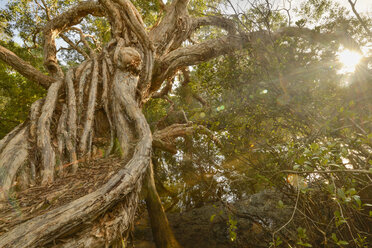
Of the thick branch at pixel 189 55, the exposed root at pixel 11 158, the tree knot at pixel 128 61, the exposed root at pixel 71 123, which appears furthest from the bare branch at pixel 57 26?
the exposed root at pixel 11 158

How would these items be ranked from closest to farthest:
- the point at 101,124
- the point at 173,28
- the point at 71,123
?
1. the point at 71,123
2. the point at 101,124
3. the point at 173,28

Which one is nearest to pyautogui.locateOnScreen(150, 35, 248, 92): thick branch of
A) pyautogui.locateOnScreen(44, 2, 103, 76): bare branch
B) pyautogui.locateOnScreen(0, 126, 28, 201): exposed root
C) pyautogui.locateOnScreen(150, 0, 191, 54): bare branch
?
pyautogui.locateOnScreen(150, 0, 191, 54): bare branch

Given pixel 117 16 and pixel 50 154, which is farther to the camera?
pixel 117 16

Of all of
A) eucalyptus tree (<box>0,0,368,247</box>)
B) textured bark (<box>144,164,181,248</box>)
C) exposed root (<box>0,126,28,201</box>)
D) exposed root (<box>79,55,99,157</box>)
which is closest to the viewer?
eucalyptus tree (<box>0,0,368,247</box>)

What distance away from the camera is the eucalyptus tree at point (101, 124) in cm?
115

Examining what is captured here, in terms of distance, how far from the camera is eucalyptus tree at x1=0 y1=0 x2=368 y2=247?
1146 mm

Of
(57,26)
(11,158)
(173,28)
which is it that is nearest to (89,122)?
(11,158)

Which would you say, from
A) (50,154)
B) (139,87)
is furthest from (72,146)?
(139,87)

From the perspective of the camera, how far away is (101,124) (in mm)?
2898

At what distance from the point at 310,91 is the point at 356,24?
2080 millimetres

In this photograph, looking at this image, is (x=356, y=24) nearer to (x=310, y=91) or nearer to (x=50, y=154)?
(x=310, y=91)

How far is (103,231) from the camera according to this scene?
1.21 m

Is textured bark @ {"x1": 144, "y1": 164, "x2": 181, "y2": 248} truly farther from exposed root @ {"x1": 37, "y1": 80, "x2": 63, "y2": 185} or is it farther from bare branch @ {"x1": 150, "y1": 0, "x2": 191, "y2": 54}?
bare branch @ {"x1": 150, "y1": 0, "x2": 191, "y2": 54}

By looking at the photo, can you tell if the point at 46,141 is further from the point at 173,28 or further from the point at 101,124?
the point at 173,28
